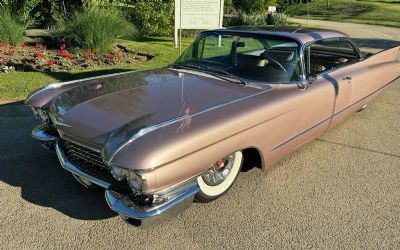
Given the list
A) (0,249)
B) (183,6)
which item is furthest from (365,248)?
(183,6)

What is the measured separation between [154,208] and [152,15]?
11674 millimetres

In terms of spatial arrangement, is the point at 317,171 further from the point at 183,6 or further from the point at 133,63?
the point at 183,6

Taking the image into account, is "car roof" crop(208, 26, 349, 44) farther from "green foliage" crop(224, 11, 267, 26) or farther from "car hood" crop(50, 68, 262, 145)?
"green foliage" crop(224, 11, 267, 26)

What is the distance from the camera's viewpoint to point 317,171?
3932 millimetres

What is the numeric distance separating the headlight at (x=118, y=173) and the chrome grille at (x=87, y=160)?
17cm

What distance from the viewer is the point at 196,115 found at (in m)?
2.94

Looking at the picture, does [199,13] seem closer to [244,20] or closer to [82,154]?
[244,20]

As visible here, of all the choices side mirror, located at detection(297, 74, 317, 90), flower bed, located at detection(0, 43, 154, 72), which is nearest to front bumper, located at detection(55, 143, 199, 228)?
side mirror, located at detection(297, 74, 317, 90)

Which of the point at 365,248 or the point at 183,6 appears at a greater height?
the point at 183,6

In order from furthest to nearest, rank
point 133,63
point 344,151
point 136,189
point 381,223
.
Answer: point 133,63
point 344,151
point 381,223
point 136,189

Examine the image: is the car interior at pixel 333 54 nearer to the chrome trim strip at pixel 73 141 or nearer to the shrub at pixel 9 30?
the chrome trim strip at pixel 73 141

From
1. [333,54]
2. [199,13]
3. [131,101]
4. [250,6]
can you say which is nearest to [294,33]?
[333,54]

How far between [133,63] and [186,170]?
6631 millimetres

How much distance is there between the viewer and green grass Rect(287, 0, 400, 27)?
2731 cm
